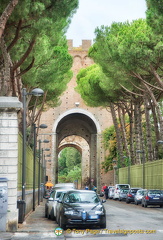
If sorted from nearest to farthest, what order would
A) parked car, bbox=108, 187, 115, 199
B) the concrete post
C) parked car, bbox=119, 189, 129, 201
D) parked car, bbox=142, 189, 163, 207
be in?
the concrete post
parked car, bbox=142, 189, 163, 207
parked car, bbox=119, 189, 129, 201
parked car, bbox=108, 187, 115, 199

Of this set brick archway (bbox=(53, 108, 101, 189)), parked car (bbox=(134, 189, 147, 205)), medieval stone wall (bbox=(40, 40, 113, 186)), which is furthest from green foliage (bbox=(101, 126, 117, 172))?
parked car (bbox=(134, 189, 147, 205))

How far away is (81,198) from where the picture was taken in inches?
619

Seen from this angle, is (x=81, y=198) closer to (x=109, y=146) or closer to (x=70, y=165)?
(x=109, y=146)

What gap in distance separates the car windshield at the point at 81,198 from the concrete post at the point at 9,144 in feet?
6.85

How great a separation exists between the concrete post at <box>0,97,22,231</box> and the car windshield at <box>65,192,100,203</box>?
209cm

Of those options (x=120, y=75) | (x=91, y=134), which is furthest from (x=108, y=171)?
(x=120, y=75)

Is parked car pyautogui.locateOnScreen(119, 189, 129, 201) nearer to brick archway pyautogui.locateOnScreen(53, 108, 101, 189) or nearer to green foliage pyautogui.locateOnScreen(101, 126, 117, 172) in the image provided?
green foliage pyautogui.locateOnScreen(101, 126, 117, 172)

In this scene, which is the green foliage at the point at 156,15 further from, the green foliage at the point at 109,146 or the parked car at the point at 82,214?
the green foliage at the point at 109,146

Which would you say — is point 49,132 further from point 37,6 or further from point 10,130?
point 10,130

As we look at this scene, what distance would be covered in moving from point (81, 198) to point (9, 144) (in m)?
3.08

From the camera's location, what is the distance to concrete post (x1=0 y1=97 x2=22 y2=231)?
14250 mm

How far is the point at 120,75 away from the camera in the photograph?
3284cm

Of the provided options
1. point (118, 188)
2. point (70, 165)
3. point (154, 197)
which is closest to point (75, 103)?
point (118, 188)

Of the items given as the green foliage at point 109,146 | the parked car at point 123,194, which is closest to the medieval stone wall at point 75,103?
the green foliage at point 109,146
